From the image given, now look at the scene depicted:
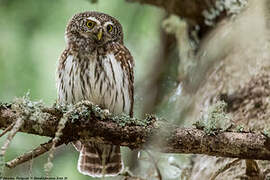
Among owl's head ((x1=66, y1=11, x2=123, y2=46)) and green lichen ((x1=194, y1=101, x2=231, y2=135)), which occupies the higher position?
owl's head ((x1=66, y1=11, x2=123, y2=46))

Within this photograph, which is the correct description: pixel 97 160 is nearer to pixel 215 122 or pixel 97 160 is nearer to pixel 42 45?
pixel 42 45

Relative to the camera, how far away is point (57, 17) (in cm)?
382

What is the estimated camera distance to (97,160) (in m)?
3.31

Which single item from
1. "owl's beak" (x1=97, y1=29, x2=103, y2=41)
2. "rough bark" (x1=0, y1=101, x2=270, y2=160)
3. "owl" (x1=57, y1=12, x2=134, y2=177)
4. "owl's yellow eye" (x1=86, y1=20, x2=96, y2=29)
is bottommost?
"rough bark" (x1=0, y1=101, x2=270, y2=160)

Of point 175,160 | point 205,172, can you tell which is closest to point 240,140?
point 205,172

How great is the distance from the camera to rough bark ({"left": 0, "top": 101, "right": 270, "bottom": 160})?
2201 mm

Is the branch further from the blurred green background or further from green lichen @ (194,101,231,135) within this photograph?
the blurred green background

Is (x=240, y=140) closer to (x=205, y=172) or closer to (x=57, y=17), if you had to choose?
(x=205, y=172)

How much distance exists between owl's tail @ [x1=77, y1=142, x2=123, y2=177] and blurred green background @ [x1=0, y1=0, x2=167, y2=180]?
1.05 ft

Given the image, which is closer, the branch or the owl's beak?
the branch

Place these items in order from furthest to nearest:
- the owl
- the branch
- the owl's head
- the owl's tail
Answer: the owl's head → the owl's tail → the owl → the branch

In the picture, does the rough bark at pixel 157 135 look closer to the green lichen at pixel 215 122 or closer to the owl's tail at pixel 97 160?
the green lichen at pixel 215 122

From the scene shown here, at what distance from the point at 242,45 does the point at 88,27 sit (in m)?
1.22

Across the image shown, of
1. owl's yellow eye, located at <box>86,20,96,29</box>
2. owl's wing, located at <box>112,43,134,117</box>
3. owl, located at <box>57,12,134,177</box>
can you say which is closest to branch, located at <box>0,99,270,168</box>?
owl, located at <box>57,12,134,177</box>
